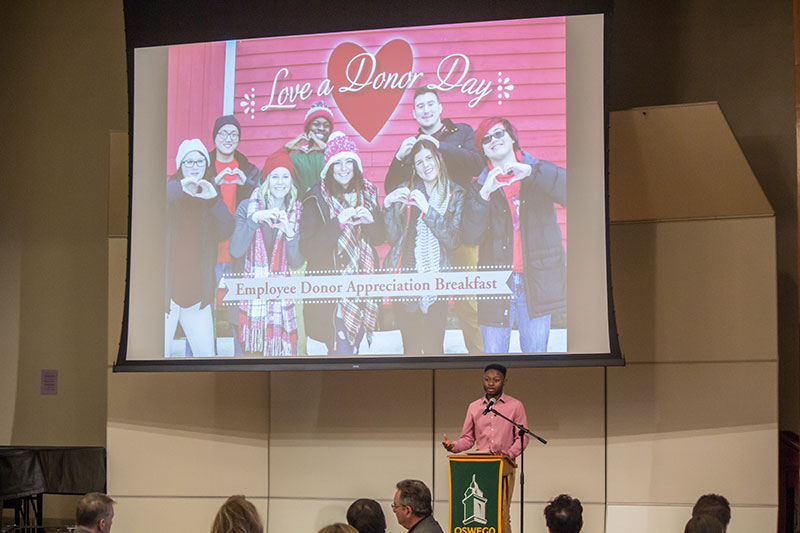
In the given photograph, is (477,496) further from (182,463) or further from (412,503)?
(182,463)

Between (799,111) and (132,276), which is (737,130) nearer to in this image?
(799,111)

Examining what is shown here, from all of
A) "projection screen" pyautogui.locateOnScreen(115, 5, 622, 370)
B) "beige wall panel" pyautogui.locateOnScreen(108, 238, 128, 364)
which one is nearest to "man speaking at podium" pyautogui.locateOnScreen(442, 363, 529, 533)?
"projection screen" pyautogui.locateOnScreen(115, 5, 622, 370)

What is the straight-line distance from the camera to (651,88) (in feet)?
23.0

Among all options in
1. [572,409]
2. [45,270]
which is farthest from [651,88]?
[45,270]

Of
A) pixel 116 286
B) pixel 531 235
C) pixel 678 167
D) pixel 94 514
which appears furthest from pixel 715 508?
pixel 116 286

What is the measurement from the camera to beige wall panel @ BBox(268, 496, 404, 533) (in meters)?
5.94

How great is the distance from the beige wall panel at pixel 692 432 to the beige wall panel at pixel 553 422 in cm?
10

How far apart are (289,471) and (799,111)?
13.1ft

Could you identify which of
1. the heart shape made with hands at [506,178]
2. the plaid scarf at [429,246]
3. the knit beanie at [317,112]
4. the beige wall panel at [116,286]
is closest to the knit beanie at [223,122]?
the knit beanie at [317,112]

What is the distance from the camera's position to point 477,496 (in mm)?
4543

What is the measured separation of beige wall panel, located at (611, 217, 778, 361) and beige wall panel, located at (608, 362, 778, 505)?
0.13 meters

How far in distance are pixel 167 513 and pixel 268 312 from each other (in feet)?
5.47

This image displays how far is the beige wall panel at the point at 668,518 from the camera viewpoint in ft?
17.9

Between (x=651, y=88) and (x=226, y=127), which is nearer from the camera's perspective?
(x=226, y=127)
